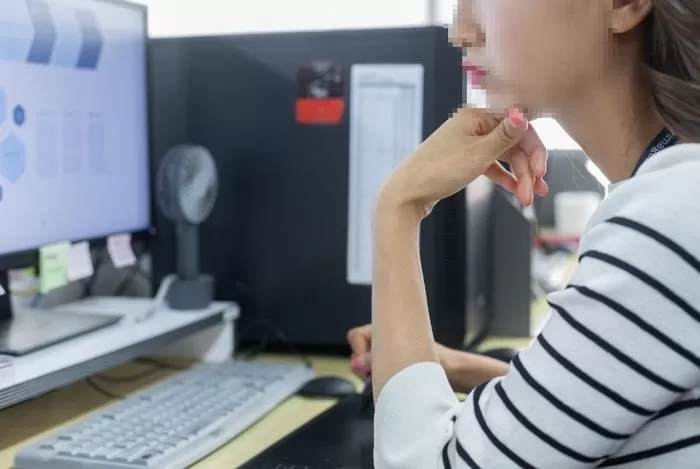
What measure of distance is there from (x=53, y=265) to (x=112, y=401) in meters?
0.19

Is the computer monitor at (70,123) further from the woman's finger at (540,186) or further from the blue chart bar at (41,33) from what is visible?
the woman's finger at (540,186)

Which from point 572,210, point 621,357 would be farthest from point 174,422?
point 572,210

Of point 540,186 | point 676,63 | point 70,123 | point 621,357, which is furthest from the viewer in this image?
point 70,123

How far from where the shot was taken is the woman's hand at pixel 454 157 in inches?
32.5

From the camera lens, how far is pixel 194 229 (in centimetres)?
130

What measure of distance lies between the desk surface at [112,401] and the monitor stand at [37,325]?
9 cm

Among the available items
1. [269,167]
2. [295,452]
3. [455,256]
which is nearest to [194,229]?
A: [269,167]

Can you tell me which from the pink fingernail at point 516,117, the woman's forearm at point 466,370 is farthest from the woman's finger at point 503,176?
the woman's forearm at point 466,370

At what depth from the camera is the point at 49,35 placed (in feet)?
3.61

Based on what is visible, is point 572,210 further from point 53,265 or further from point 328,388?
point 53,265

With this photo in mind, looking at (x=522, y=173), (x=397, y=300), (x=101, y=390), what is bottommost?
(x=101, y=390)

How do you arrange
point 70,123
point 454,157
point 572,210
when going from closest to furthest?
point 454,157, point 70,123, point 572,210

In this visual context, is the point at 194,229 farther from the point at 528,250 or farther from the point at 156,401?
the point at 528,250

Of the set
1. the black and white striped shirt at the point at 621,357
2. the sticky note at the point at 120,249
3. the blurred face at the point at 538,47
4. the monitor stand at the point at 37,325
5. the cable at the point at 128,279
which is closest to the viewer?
the black and white striped shirt at the point at 621,357
